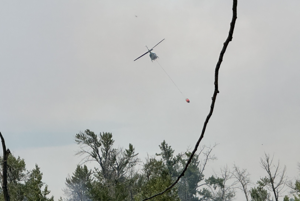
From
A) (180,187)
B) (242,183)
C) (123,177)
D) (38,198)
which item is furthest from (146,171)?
(180,187)

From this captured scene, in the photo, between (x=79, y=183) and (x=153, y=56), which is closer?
(x=153, y=56)

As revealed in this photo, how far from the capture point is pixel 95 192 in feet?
83.7

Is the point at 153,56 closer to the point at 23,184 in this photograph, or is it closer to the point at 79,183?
the point at 23,184

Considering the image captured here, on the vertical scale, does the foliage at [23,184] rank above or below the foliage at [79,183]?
below

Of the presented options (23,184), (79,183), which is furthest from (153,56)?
(79,183)

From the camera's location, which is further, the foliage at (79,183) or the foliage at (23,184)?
the foliage at (79,183)

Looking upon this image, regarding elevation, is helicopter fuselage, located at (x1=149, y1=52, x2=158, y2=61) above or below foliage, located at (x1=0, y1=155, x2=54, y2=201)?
above

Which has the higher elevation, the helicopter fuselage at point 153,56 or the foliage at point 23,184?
the helicopter fuselage at point 153,56

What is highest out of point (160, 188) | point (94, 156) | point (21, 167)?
point (94, 156)

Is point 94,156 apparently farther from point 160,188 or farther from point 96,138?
point 160,188

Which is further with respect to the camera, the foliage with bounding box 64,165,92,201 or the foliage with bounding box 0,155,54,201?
the foliage with bounding box 64,165,92,201

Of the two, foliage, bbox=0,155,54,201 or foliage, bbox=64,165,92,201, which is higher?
foliage, bbox=64,165,92,201

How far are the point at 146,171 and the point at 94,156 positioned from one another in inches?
310

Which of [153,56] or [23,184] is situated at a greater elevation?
[153,56]
